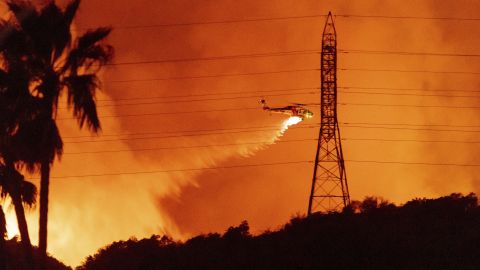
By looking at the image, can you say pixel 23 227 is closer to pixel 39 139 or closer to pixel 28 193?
pixel 28 193

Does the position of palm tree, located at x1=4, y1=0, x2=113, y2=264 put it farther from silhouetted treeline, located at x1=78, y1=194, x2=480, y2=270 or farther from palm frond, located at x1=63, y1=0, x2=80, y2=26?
silhouetted treeline, located at x1=78, y1=194, x2=480, y2=270

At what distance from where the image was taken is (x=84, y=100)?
2656 cm

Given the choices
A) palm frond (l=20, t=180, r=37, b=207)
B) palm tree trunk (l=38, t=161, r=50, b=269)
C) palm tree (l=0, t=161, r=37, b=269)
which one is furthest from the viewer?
palm frond (l=20, t=180, r=37, b=207)

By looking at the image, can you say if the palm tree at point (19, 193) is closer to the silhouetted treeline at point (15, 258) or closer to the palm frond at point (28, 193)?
the palm frond at point (28, 193)

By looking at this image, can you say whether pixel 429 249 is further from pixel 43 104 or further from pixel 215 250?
pixel 43 104

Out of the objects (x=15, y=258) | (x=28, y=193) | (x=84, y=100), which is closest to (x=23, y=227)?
(x=28, y=193)

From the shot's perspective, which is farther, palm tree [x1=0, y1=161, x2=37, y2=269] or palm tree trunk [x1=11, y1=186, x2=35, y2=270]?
palm tree [x1=0, y1=161, x2=37, y2=269]

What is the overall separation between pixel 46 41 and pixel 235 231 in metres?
16.3

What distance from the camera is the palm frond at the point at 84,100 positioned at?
26594 millimetres

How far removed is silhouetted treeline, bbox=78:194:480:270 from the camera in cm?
2938

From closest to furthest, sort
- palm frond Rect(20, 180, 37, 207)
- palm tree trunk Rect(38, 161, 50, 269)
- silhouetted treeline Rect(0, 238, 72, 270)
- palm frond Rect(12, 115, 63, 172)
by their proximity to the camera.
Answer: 1. palm frond Rect(12, 115, 63, 172)
2. palm tree trunk Rect(38, 161, 50, 269)
3. palm frond Rect(20, 180, 37, 207)
4. silhouetted treeline Rect(0, 238, 72, 270)

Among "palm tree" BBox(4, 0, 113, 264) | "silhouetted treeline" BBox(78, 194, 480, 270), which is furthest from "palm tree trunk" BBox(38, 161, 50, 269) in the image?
"silhouetted treeline" BBox(78, 194, 480, 270)

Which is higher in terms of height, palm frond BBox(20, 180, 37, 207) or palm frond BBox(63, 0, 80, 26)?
palm frond BBox(63, 0, 80, 26)

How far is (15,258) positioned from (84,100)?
21.1 m
